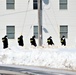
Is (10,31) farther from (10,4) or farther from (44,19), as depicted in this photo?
(44,19)

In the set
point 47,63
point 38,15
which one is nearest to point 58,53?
point 47,63

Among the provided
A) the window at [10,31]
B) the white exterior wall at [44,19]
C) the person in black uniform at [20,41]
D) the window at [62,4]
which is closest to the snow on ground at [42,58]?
the person in black uniform at [20,41]

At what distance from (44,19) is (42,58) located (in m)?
16.2

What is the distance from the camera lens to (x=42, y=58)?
2100 centimetres

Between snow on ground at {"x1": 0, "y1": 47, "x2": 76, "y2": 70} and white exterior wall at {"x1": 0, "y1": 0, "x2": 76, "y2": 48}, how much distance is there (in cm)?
1360

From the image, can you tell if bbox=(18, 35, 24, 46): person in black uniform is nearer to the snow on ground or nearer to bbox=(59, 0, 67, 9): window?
bbox=(59, 0, 67, 9): window

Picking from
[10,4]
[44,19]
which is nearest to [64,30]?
[44,19]

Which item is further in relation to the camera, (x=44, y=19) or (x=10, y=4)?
(x=10, y=4)

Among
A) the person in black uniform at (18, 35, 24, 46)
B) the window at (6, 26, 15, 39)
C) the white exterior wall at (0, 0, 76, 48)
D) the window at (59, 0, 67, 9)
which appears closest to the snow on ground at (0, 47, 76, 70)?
the person in black uniform at (18, 35, 24, 46)

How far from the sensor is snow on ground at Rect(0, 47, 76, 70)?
64.4 ft

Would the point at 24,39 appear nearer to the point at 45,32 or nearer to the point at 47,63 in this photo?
the point at 45,32

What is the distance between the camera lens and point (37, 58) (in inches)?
837

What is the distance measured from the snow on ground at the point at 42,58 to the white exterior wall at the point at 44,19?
1360cm

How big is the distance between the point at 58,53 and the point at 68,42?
16540mm
